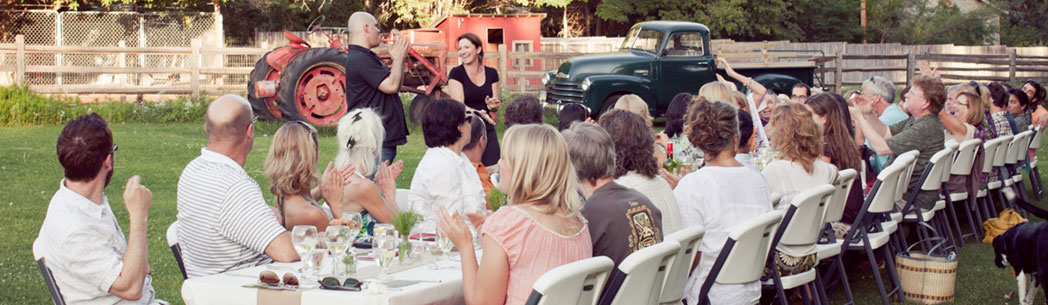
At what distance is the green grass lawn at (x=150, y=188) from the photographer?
612 centimetres

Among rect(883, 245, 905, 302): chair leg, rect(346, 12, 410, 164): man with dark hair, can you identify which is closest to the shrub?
rect(346, 12, 410, 164): man with dark hair

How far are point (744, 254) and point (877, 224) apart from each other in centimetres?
241

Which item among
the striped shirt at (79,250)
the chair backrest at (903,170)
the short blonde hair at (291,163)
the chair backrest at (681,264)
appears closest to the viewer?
the striped shirt at (79,250)

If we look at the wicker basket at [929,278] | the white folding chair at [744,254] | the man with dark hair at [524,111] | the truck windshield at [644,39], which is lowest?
the wicker basket at [929,278]

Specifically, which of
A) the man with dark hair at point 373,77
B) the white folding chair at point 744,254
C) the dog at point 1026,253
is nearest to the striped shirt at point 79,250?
the white folding chair at point 744,254

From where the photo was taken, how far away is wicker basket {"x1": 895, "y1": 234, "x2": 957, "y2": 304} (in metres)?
5.94

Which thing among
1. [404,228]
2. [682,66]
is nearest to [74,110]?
[682,66]

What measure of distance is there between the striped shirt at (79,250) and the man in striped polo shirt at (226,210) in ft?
1.14

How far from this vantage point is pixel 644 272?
309 centimetres

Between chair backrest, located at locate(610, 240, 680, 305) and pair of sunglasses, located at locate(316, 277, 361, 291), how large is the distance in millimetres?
794

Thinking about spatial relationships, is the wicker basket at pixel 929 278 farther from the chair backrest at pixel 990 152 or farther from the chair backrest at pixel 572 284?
the chair backrest at pixel 572 284

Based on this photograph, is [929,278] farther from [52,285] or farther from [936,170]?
[52,285]

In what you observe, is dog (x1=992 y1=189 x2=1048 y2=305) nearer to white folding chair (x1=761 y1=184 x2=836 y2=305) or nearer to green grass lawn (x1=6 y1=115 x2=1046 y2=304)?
green grass lawn (x1=6 y1=115 x2=1046 y2=304)

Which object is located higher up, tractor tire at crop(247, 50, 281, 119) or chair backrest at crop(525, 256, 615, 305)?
tractor tire at crop(247, 50, 281, 119)
